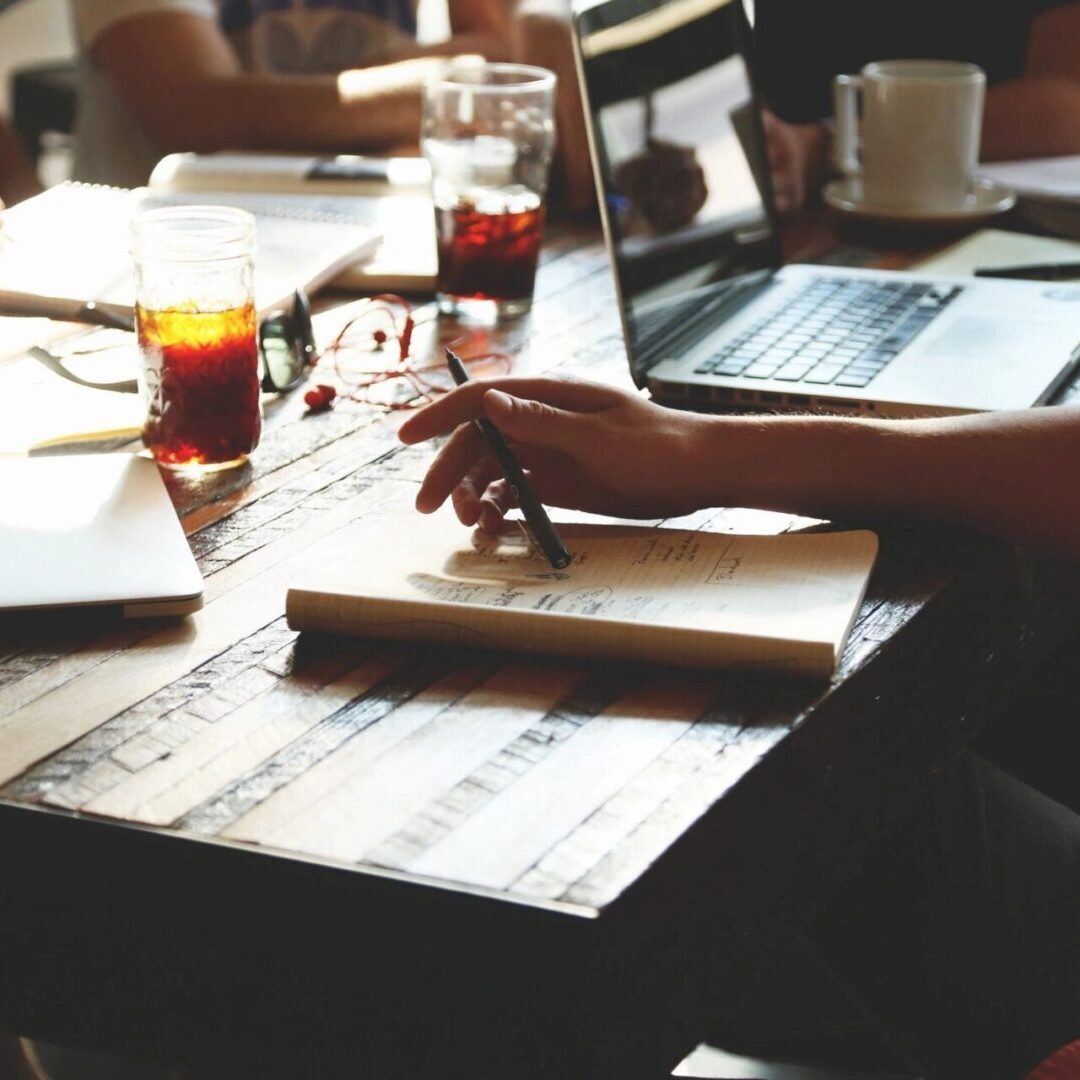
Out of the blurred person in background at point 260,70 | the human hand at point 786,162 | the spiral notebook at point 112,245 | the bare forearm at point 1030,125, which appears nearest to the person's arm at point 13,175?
the blurred person in background at point 260,70

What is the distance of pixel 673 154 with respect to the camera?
4.38 feet

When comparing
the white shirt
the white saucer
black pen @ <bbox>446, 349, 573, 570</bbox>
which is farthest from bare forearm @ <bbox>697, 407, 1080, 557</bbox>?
the white shirt

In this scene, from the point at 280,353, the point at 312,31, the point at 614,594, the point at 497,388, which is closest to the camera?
the point at 614,594

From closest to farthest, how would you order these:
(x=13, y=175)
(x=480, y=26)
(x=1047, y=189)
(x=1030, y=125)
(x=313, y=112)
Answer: (x=1047, y=189) → (x=1030, y=125) → (x=313, y=112) → (x=13, y=175) → (x=480, y=26)

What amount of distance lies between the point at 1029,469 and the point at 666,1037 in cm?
44

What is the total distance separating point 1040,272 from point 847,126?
36 centimetres

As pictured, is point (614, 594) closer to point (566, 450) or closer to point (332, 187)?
point (566, 450)

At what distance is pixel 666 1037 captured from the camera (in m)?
0.65

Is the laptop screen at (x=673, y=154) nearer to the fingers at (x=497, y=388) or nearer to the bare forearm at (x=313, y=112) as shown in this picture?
the fingers at (x=497, y=388)

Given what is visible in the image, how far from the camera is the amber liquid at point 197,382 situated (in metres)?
1.01

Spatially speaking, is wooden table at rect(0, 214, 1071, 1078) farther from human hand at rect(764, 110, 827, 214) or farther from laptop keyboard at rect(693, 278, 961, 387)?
human hand at rect(764, 110, 827, 214)

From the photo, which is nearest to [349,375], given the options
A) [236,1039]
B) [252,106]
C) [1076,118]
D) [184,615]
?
[184,615]

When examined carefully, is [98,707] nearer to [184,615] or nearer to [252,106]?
[184,615]

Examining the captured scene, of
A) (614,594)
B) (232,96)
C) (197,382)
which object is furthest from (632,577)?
(232,96)
